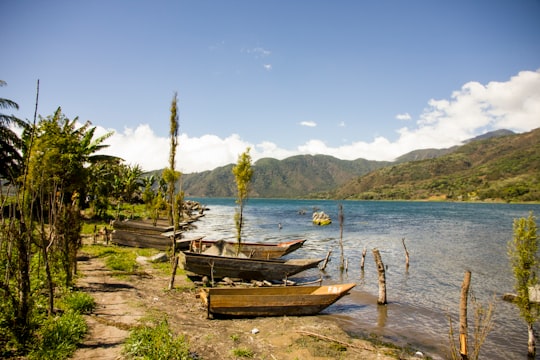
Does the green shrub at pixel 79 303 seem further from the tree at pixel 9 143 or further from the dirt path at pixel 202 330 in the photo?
the tree at pixel 9 143

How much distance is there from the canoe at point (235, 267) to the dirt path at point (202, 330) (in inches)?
95.3

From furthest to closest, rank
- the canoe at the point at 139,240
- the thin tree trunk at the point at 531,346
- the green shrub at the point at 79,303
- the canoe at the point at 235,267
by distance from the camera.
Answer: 1. the canoe at the point at 139,240
2. the canoe at the point at 235,267
3. the thin tree trunk at the point at 531,346
4. the green shrub at the point at 79,303

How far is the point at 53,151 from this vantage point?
25.0m

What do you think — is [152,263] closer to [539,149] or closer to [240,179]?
[240,179]

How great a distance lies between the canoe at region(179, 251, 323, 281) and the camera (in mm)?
16875

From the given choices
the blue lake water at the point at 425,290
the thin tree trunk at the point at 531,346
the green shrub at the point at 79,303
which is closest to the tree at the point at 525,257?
the thin tree trunk at the point at 531,346

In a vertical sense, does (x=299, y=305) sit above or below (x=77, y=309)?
below

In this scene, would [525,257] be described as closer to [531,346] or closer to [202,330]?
[531,346]

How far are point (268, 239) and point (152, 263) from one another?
24.1 m

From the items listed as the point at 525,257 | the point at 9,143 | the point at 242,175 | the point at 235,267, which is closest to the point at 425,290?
the point at 525,257

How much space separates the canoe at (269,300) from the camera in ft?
39.0

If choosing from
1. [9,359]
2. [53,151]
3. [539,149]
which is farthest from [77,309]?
[539,149]

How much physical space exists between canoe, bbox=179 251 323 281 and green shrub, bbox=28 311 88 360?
840 centimetres

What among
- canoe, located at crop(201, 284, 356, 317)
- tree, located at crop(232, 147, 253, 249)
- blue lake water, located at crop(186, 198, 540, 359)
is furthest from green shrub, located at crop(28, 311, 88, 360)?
tree, located at crop(232, 147, 253, 249)
